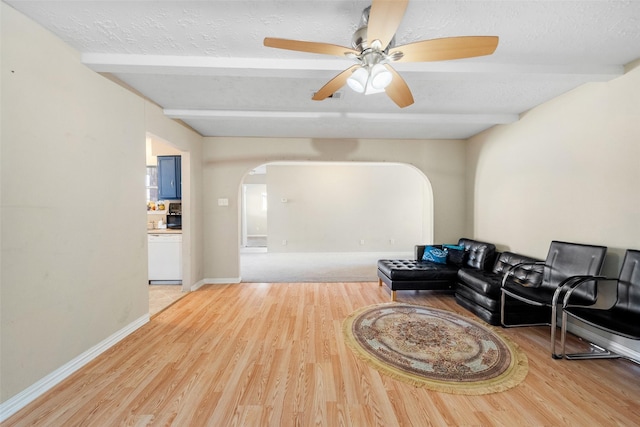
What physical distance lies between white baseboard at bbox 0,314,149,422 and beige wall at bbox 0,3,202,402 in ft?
0.12

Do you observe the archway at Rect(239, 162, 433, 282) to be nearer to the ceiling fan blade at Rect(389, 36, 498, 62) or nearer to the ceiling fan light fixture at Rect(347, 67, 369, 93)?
the ceiling fan light fixture at Rect(347, 67, 369, 93)

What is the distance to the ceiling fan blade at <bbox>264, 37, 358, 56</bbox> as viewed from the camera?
139cm

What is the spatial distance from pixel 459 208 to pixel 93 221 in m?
5.30

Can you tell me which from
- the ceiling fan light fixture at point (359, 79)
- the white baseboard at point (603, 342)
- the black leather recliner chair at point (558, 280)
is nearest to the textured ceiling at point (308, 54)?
the ceiling fan light fixture at point (359, 79)

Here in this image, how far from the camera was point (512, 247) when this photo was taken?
3.48 meters

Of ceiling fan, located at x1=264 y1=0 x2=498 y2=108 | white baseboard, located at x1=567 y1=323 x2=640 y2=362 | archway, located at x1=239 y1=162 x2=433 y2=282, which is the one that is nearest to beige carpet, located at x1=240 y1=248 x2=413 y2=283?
archway, located at x1=239 y1=162 x2=433 y2=282

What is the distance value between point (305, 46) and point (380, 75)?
0.51 m

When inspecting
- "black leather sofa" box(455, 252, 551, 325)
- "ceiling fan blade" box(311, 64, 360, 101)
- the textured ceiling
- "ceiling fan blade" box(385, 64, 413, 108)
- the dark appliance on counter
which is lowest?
"black leather sofa" box(455, 252, 551, 325)

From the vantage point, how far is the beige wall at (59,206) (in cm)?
157

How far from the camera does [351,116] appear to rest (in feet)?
10.8

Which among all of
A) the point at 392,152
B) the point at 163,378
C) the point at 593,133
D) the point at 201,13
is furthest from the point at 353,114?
the point at 163,378

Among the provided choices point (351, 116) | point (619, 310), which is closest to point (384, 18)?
point (351, 116)

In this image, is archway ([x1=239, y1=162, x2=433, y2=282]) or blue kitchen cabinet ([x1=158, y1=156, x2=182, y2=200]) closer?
blue kitchen cabinet ([x1=158, y1=156, x2=182, y2=200])

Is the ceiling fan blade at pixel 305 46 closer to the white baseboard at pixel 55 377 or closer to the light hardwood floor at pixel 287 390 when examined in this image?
the light hardwood floor at pixel 287 390
